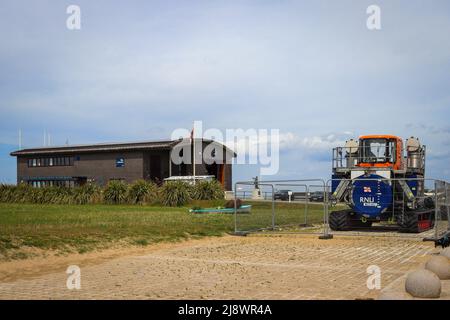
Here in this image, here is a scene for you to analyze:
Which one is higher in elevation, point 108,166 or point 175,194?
point 108,166

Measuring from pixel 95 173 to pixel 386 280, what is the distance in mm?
48826

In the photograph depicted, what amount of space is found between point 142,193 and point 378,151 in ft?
72.2

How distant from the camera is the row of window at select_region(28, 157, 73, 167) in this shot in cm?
5925

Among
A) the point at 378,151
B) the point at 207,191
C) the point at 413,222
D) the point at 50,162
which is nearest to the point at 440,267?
the point at 413,222

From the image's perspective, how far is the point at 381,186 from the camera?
21469 millimetres

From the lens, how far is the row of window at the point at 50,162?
59.2 m

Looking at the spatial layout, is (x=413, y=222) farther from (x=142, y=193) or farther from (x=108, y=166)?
(x=108, y=166)

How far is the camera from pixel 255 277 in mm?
11055

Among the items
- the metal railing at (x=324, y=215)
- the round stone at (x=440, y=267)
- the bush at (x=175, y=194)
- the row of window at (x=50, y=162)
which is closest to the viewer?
the round stone at (x=440, y=267)

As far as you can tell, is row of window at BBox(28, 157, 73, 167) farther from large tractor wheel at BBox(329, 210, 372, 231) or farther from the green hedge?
large tractor wheel at BBox(329, 210, 372, 231)

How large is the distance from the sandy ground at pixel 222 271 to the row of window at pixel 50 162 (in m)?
44.2

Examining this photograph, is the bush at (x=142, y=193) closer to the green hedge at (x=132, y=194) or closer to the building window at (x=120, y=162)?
the green hedge at (x=132, y=194)

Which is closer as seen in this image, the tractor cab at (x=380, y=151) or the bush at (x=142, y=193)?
the tractor cab at (x=380, y=151)

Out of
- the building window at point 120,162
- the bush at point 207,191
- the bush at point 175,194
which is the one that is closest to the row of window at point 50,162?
the building window at point 120,162
